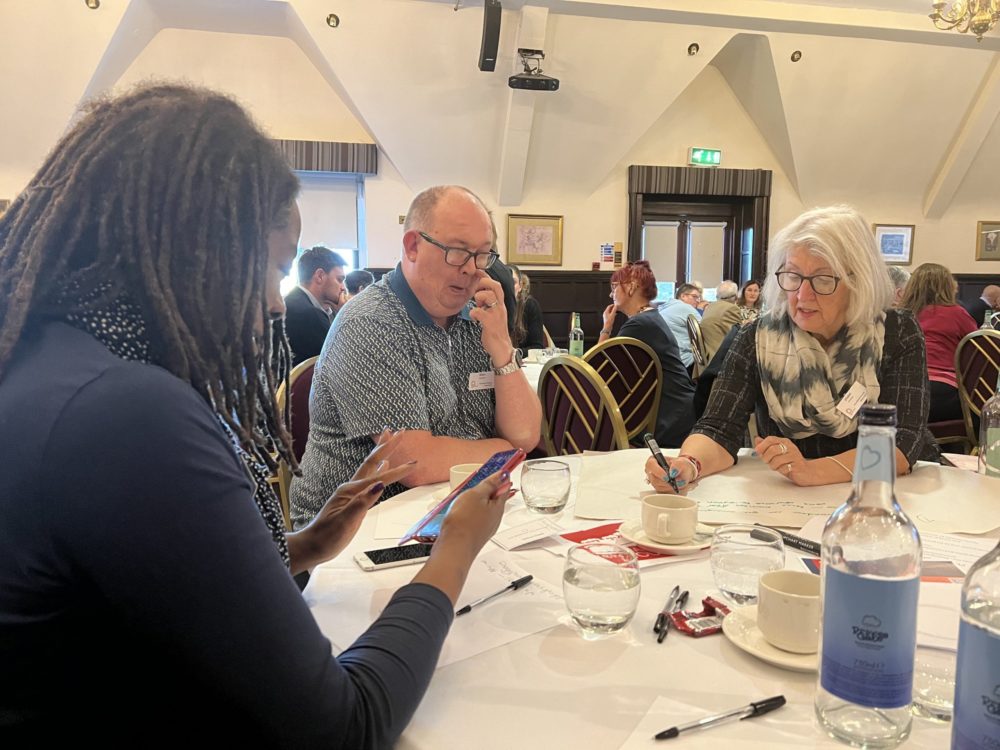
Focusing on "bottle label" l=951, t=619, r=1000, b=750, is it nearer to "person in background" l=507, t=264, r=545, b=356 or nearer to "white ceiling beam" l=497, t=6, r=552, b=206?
"person in background" l=507, t=264, r=545, b=356

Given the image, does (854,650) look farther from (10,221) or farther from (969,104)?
(969,104)

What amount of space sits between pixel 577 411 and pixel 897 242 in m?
8.48

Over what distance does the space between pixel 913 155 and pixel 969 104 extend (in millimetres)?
746

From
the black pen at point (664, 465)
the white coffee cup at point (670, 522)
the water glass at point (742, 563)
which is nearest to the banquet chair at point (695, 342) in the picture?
the black pen at point (664, 465)

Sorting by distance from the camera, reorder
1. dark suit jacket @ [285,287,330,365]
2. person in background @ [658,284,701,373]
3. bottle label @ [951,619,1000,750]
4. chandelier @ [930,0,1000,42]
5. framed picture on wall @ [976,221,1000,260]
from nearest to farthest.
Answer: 1. bottle label @ [951,619,1000,750]
2. dark suit jacket @ [285,287,330,365]
3. chandelier @ [930,0,1000,42]
4. person in background @ [658,284,701,373]
5. framed picture on wall @ [976,221,1000,260]

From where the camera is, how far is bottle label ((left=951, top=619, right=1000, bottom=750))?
1.49 ft

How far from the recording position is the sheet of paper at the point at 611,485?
1.25m

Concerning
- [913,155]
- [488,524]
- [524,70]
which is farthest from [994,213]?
[488,524]

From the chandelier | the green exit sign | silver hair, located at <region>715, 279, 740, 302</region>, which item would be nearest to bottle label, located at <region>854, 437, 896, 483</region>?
the chandelier

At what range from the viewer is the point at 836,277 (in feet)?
5.24

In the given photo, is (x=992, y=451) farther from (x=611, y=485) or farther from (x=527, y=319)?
(x=527, y=319)

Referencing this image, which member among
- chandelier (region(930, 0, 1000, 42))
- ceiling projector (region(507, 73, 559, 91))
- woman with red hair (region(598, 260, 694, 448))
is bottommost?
woman with red hair (region(598, 260, 694, 448))

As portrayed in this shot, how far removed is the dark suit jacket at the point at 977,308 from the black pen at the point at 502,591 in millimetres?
Result: 9256

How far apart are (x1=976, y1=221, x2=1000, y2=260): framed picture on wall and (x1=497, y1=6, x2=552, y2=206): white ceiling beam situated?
621 cm
